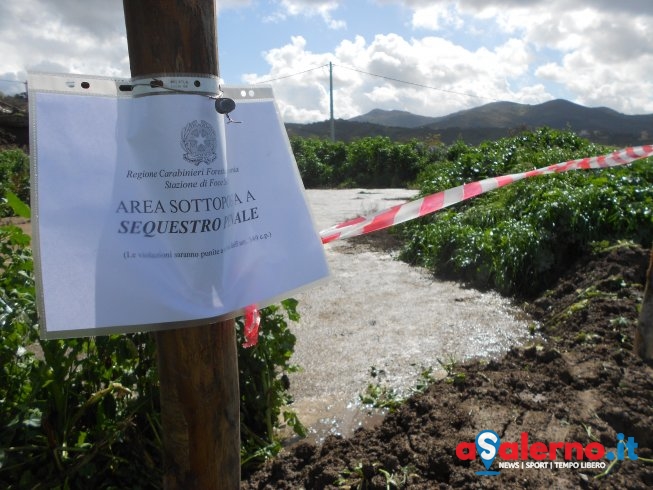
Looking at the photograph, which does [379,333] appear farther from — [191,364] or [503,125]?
[503,125]

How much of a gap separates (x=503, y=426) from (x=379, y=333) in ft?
7.17

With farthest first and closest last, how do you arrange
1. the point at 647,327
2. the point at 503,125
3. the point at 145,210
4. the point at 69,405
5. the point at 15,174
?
1. the point at 503,125
2. the point at 15,174
3. the point at 647,327
4. the point at 69,405
5. the point at 145,210

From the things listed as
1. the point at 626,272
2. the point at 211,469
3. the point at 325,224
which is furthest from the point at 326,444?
the point at 325,224

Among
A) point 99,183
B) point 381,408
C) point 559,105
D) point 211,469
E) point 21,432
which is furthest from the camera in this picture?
point 559,105

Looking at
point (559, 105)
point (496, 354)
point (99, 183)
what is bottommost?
point (496, 354)

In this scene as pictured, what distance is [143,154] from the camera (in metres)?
1.43

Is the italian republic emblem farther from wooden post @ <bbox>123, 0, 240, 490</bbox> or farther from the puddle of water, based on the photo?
the puddle of water

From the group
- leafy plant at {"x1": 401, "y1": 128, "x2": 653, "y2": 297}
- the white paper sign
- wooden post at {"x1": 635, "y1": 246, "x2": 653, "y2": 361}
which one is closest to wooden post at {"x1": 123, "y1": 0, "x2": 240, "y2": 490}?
the white paper sign

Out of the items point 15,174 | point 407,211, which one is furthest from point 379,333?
point 15,174

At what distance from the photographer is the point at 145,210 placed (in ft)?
4.69

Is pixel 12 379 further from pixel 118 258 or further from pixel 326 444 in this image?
pixel 326 444

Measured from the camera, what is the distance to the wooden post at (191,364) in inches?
57.0

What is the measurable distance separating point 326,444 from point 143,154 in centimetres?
188

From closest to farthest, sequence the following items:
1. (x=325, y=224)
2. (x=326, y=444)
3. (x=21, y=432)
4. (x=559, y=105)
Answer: (x=21, y=432), (x=326, y=444), (x=325, y=224), (x=559, y=105)
